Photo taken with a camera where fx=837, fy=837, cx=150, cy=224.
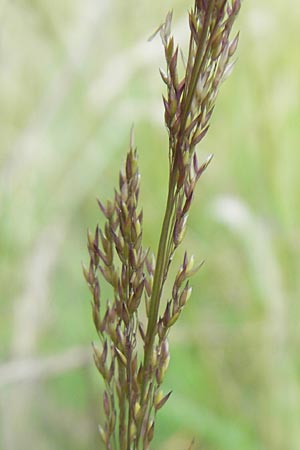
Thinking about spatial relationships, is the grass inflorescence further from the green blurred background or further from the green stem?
the green blurred background

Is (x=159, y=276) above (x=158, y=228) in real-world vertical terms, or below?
below

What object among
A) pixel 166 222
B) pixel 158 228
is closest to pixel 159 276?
pixel 166 222

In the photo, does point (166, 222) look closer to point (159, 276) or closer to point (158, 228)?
point (159, 276)

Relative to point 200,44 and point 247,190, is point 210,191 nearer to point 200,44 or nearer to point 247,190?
point 247,190

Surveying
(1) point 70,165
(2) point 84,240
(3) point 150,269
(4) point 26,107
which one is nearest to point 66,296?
(2) point 84,240

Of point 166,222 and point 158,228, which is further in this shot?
point 158,228

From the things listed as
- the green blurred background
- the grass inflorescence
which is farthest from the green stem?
the green blurred background
